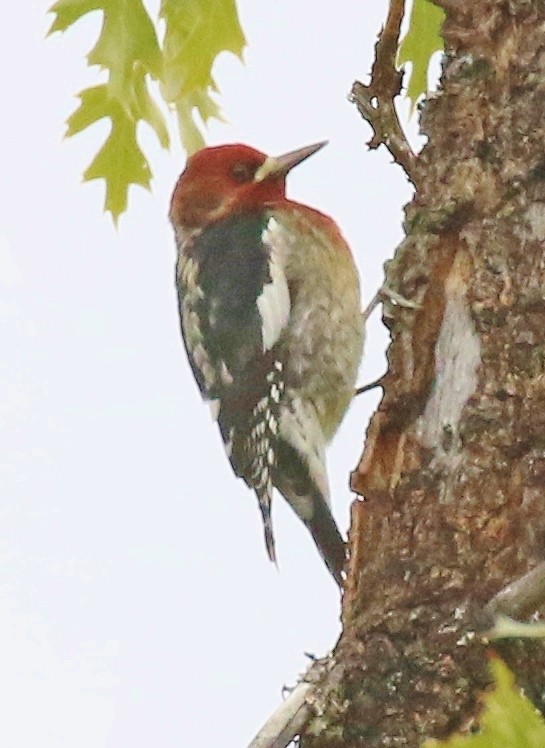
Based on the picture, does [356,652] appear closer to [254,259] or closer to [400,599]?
[400,599]

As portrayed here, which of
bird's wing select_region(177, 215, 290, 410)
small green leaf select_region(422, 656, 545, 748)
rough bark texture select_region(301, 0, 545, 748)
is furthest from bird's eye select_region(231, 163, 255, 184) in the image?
small green leaf select_region(422, 656, 545, 748)

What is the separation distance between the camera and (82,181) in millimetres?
2838

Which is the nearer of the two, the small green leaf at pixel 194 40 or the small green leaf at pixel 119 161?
the small green leaf at pixel 194 40

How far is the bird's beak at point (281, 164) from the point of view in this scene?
9.98 ft

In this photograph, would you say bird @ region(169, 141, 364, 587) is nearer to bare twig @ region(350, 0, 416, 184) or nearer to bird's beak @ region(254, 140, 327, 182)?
bird's beak @ region(254, 140, 327, 182)

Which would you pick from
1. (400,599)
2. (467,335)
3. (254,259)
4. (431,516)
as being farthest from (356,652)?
(254,259)

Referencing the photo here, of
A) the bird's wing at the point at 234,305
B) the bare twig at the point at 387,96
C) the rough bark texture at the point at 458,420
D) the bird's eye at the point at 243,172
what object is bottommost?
the rough bark texture at the point at 458,420

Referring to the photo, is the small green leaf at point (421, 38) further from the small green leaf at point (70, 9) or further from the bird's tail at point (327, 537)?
the bird's tail at point (327, 537)

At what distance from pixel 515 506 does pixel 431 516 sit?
0.11m

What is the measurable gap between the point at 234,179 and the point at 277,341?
492 millimetres

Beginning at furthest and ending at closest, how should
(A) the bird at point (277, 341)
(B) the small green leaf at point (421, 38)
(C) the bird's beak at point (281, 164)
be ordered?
(C) the bird's beak at point (281, 164)
(A) the bird at point (277, 341)
(B) the small green leaf at point (421, 38)

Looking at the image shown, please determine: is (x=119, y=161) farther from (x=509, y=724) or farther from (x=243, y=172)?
(x=509, y=724)

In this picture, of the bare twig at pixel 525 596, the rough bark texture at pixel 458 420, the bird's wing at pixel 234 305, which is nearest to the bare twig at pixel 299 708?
the rough bark texture at pixel 458 420

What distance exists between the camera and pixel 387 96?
2.03 m
